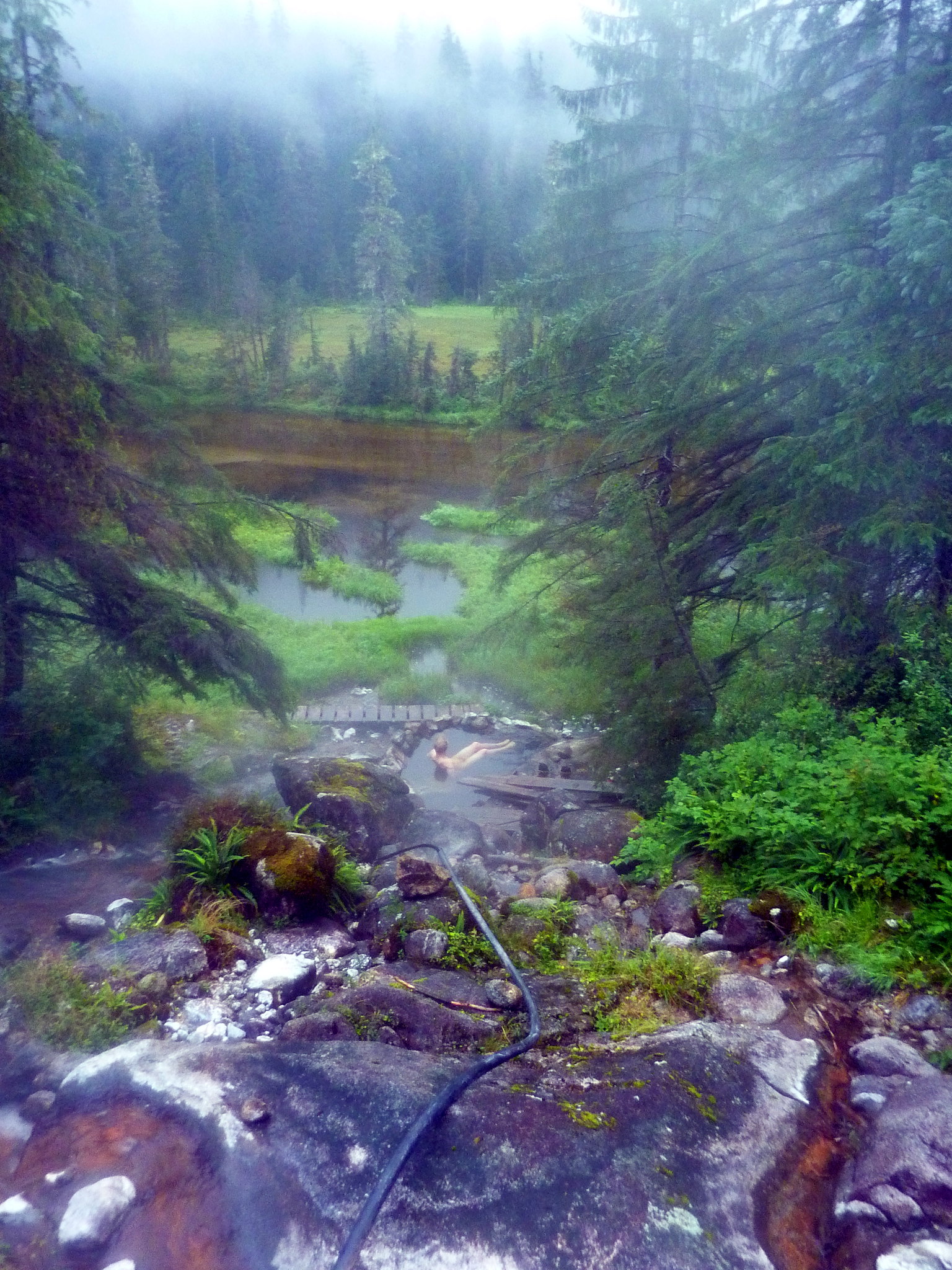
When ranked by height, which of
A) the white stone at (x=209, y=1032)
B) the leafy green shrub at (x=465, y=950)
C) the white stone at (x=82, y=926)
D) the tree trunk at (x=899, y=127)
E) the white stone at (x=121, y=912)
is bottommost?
the white stone at (x=121, y=912)

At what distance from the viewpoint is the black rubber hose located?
2375 millimetres

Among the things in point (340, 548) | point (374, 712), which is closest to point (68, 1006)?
point (340, 548)

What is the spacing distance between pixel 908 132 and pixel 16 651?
7.76m

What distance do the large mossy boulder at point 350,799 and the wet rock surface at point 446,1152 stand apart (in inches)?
124

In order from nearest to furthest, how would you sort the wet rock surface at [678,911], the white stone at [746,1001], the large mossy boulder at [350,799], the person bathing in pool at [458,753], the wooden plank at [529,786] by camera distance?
the white stone at [746,1001]
the wet rock surface at [678,911]
the large mossy boulder at [350,799]
the wooden plank at [529,786]
the person bathing in pool at [458,753]

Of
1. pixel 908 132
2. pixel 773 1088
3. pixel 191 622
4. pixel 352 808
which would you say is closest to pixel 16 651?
pixel 191 622

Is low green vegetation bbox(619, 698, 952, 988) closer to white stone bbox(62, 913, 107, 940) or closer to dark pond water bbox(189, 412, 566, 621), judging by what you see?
white stone bbox(62, 913, 107, 940)

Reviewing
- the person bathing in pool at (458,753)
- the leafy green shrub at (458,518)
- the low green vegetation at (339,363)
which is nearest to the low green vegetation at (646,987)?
the person bathing in pool at (458,753)

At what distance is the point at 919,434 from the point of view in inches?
216

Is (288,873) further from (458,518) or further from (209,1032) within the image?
(458,518)

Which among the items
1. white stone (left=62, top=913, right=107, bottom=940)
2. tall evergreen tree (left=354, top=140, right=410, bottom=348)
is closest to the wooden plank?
white stone (left=62, top=913, right=107, bottom=940)

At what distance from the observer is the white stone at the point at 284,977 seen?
3947 millimetres

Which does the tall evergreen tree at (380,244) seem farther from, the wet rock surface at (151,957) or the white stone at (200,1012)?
the white stone at (200,1012)

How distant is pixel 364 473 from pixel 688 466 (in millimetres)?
19656
